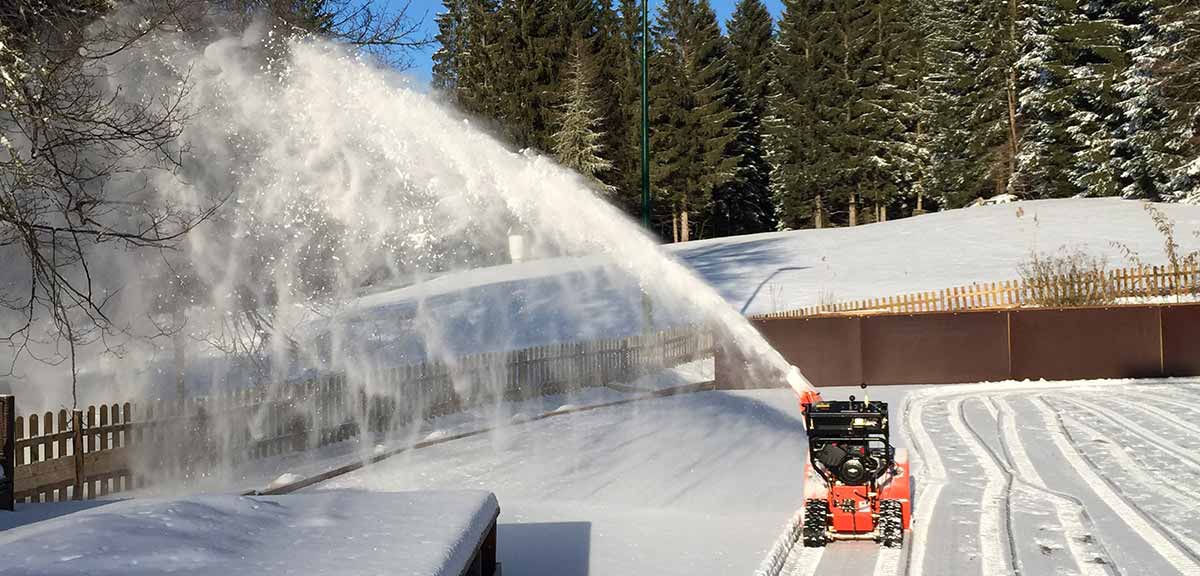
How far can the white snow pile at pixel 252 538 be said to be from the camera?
15.4 feet

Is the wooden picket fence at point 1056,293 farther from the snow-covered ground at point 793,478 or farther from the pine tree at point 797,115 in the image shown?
the pine tree at point 797,115

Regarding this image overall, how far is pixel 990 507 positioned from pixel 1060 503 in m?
0.77

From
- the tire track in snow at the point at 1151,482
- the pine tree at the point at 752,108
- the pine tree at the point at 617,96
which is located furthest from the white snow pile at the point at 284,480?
the pine tree at the point at 752,108

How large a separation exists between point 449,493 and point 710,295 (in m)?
5.06

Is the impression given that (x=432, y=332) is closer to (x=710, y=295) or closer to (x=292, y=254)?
(x=292, y=254)

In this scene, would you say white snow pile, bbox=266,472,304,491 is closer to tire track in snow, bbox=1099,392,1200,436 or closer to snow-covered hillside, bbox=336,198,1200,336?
tire track in snow, bbox=1099,392,1200,436

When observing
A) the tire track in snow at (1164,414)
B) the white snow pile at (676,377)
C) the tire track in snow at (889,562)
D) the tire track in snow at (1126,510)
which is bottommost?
the tire track in snow at (889,562)

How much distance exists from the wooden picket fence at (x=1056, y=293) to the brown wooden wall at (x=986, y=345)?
3899 millimetres

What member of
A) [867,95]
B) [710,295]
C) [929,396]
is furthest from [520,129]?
[710,295]

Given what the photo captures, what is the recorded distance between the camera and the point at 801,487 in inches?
435

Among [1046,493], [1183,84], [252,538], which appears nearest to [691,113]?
[1183,84]

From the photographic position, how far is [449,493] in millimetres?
7277

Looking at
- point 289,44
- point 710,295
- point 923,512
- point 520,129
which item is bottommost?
point 923,512

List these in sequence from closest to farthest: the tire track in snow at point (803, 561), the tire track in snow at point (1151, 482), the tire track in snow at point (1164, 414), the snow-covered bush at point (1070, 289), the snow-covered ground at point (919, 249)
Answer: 1. the tire track in snow at point (803, 561)
2. the tire track in snow at point (1151, 482)
3. the tire track in snow at point (1164, 414)
4. the snow-covered bush at point (1070, 289)
5. the snow-covered ground at point (919, 249)
